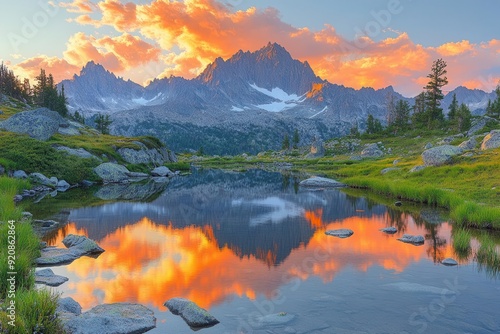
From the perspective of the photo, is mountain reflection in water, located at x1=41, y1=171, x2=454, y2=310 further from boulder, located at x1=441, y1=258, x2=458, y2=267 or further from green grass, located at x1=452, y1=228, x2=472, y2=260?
boulder, located at x1=441, y1=258, x2=458, y2=267

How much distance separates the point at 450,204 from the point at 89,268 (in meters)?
31.9

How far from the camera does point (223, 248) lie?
83.2ft

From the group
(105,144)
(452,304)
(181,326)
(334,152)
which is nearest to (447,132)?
(334,152)

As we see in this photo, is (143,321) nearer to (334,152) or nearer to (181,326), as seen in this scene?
(181,326)

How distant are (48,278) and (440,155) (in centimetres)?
5110

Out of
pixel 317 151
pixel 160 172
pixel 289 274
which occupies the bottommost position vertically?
pixel 289 274

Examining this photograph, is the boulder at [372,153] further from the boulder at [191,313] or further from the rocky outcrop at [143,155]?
the boulder at [191,313]

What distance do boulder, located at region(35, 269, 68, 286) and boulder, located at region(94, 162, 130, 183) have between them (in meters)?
57.1

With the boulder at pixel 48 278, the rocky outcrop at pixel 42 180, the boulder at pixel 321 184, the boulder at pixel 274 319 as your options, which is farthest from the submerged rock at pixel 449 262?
the rocky outcrop at pixel 42 180

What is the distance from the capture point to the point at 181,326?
14.1 m

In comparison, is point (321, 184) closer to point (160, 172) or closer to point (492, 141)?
point (492, 141)

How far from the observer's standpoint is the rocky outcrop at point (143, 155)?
305 ft

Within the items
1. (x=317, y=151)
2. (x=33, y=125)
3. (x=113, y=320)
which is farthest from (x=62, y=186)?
(x=317, y=151)

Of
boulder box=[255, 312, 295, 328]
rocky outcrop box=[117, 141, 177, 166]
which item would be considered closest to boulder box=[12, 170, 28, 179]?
rocky outcrop box=[117, 141, 177, 166]
